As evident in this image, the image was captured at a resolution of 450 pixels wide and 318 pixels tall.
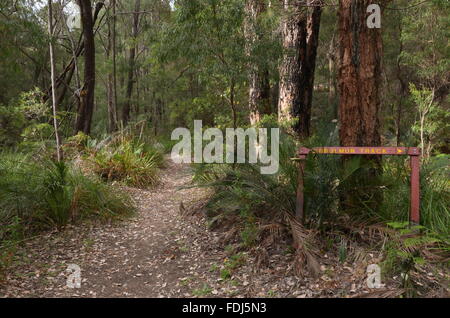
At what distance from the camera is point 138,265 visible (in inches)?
151

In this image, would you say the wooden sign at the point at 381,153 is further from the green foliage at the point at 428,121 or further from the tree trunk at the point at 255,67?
the green foliage at the point at 428,121

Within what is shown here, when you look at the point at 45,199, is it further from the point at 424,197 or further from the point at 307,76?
the point at 307,76

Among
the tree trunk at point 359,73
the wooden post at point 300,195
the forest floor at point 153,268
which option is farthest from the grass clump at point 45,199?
the tree trunk at point 359,73

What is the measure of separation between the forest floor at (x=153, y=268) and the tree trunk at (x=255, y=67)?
2.62 m

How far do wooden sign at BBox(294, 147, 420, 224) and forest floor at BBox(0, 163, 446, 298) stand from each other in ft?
2.11

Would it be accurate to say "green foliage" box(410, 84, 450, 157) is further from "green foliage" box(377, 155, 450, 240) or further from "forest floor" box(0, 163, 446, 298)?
"forest floor" box(0, 163, 446, 298)

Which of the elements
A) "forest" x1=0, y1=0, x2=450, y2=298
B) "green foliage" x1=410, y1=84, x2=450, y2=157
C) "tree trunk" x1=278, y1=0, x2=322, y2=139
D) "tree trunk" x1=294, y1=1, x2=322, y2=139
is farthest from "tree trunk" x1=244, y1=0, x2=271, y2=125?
"green foliage" x1=410, y1=84, x2=450, y2=157

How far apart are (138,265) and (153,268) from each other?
0.20 meters

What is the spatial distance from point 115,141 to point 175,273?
522 cm

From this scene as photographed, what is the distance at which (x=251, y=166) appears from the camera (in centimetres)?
423

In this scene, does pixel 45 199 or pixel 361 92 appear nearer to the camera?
pixel 361 92

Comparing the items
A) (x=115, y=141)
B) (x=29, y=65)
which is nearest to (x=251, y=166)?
(x=115, y=141)

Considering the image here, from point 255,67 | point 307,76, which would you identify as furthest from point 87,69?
point 307,76
